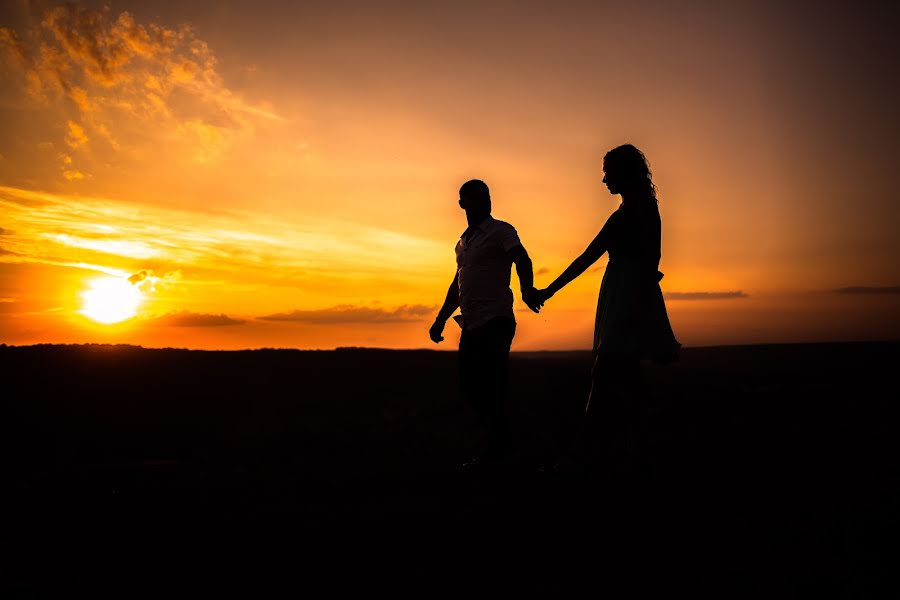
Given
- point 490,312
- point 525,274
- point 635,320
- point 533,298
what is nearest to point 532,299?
point 533,298

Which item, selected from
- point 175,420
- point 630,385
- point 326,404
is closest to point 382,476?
point 630,385

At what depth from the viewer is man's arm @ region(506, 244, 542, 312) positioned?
191 inches

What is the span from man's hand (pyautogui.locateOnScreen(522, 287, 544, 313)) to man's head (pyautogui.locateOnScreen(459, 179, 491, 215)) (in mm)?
744

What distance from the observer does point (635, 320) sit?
13.9ft

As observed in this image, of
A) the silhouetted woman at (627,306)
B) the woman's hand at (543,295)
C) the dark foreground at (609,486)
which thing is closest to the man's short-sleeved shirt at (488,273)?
the woman's hand at (543,295)

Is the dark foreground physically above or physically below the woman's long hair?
below

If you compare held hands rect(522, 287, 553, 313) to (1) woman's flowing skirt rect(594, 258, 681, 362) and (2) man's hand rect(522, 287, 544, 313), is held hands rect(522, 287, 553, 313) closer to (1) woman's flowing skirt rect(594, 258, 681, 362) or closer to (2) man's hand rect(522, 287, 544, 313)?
(2) man's hand rect(522, 287, 544, 313)

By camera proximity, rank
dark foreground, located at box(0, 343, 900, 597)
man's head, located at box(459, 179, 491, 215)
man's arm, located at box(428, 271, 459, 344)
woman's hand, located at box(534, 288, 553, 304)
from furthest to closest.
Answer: man's arm, located at box(428, 271, 459, 344), man's head, located at box(459, 179, 491, 215), woman's hand, located at box(534, 288, 553, 304), dark foreground, located at box(0, 343, 900, 597)

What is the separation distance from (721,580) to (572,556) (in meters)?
0.62

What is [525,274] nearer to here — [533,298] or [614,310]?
[533,298]

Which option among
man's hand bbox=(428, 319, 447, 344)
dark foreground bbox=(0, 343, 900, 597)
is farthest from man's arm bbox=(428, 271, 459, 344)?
dark foreground bbox=(0, 343, 900, 597)

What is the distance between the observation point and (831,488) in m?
3.74

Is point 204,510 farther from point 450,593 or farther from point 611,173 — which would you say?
point 611,173

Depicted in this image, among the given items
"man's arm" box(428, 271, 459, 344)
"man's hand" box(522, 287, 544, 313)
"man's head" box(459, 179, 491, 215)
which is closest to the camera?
"man's hand" box(522, 287, 544, 313)
